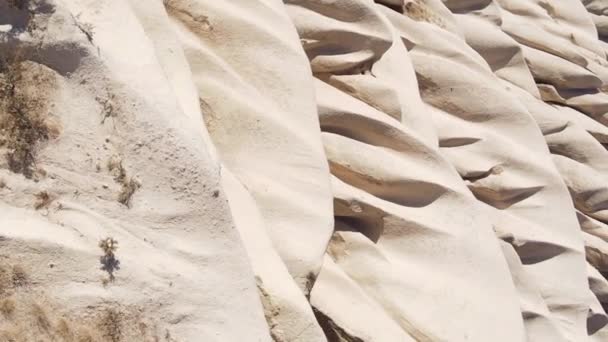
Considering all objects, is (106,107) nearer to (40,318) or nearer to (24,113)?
(24,113)

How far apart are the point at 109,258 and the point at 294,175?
46 centimetres

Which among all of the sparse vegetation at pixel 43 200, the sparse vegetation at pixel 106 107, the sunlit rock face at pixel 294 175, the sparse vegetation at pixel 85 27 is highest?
the sparse vegetation at pixel 85 27

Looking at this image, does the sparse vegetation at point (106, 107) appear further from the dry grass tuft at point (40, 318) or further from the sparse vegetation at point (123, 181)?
the dry grass tuft at point (40, 318)

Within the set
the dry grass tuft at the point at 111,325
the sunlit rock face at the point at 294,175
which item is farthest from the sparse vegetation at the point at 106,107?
the dry grass tuft at the point at 111,325

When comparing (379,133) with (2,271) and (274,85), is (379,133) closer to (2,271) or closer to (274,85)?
(274,85)

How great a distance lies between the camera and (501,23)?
9.32ft

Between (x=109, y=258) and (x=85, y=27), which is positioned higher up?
(x=85, y=27)

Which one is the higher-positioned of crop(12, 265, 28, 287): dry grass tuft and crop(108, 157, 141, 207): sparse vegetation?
crop(108, 157, 141, 207): sparse vegetation

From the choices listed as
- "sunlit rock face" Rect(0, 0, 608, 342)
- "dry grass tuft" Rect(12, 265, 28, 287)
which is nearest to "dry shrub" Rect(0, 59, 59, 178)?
"sunlit rock face" Rect(0, 0, 608, 342)

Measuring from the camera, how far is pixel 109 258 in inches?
54.1

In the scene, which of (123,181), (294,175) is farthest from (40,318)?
(294,175)

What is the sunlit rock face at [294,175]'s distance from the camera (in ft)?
4.56

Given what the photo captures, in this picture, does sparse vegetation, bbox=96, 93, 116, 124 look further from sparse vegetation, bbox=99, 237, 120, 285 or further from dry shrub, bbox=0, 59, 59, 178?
sparse vegetation, bbox=99, 237, 120, 285

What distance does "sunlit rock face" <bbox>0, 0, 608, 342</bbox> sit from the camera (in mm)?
1390
